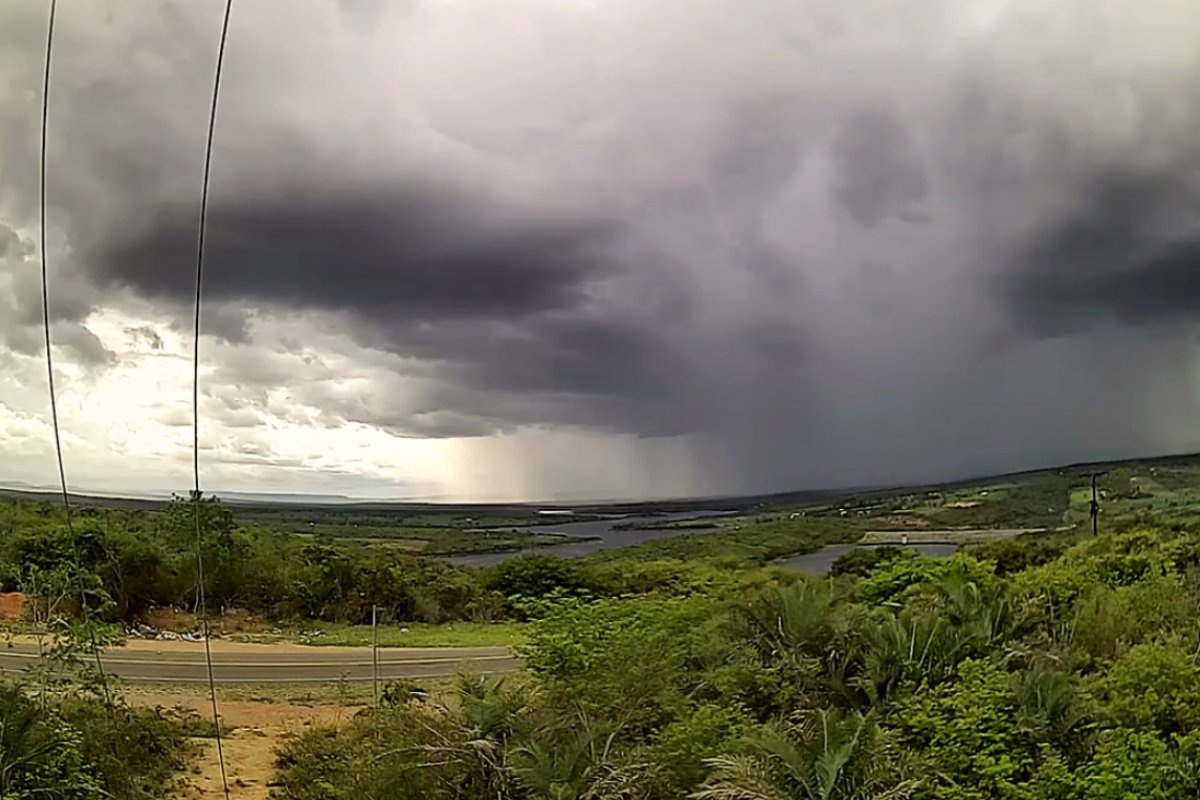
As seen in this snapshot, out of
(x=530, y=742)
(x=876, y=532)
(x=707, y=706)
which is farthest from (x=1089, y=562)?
(x=876, y=532)

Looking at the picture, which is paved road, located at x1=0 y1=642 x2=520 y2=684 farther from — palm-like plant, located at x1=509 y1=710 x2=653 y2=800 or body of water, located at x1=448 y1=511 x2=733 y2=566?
body of water, located at x1=448 y1=511 x2=733 y2=566

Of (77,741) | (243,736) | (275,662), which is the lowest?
(275,662)

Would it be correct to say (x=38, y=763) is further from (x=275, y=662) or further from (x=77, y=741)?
(x=275, y=662)

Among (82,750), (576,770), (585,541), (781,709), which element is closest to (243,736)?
(82,750)

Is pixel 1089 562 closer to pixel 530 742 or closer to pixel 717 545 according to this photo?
pixel 530 742

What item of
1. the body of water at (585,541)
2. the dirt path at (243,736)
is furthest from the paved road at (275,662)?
the body of water at (585,541)

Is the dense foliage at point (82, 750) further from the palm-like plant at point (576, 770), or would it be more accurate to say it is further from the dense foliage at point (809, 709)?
the palm-like plant at point (576, 770)
